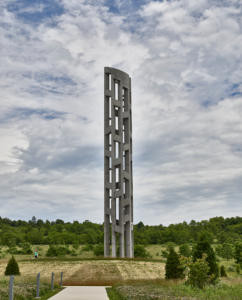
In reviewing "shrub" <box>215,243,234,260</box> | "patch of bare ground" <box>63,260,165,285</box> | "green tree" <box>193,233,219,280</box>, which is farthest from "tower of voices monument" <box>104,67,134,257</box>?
"shrub" <box>215,243,234,260</box>

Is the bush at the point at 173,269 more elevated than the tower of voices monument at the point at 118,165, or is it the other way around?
the tower of voices monument at the point at 118,165

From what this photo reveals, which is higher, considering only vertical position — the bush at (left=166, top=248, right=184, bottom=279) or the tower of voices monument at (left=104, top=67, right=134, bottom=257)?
the tower of voices monument at (left=104, top=67, right=134, bottom=257)

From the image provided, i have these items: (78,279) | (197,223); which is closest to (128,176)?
(78,279)

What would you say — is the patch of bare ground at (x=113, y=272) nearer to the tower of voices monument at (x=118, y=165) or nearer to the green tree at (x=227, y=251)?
the tower of voices monument at (x=118, y=165)

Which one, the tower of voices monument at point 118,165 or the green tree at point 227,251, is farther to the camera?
the green tree at point 227,251

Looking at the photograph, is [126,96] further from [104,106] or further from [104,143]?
[104,143]

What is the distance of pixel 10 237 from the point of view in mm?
76188

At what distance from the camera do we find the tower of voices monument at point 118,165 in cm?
3641

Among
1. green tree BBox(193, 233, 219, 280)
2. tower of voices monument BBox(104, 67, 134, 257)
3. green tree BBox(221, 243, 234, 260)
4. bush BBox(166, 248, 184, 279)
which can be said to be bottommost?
green tree BBox(221, 243, 234, 260)

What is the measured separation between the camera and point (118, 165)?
37.6m

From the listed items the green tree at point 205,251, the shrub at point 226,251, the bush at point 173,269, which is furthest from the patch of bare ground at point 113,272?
the shrub at point 226,251

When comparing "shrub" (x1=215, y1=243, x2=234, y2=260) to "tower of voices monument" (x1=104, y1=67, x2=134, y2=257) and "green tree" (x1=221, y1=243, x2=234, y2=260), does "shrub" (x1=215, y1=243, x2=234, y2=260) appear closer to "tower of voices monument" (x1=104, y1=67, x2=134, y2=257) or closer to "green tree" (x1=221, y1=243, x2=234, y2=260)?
"green tree" (x1=221, y1=243, x2=234, y2=260)

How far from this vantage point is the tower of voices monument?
Result: 36406 millimetres

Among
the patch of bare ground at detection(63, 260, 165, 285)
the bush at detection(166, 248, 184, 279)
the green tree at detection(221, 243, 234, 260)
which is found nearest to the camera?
the bush at detection(166, 248, 184, 279)
